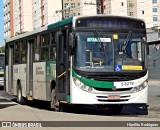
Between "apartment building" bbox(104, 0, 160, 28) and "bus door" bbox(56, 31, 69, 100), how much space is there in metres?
118

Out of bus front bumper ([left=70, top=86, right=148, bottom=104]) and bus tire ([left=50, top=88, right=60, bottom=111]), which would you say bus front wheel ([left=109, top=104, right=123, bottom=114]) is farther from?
bus tire ([left=50, top=88, right=60, bottom=111])

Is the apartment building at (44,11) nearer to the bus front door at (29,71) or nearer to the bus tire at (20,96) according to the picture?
the bus tire at (20,96)

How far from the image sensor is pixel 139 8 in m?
139

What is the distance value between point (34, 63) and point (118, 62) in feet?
16.1

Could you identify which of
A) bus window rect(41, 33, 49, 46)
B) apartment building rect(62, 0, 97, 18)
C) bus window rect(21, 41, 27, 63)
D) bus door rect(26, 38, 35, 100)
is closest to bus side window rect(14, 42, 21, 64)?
bus window rect(21, 41, 27, 63)

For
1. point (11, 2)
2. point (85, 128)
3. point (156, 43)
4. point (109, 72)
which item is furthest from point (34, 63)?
point (11, 2)

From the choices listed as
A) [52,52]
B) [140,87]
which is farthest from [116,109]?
[52,52]

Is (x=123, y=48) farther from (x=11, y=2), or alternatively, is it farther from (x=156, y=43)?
(x=11, y=2)

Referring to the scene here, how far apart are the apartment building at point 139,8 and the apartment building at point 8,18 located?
33.2 metres

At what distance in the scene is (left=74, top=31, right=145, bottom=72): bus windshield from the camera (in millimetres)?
13008

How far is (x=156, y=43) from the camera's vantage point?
1841 inches

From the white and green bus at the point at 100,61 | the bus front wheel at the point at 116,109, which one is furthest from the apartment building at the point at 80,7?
the white and green bus at the point at 100,61

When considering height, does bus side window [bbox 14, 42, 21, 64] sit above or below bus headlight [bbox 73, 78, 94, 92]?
above

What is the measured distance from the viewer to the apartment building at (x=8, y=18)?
142500 millimetres
